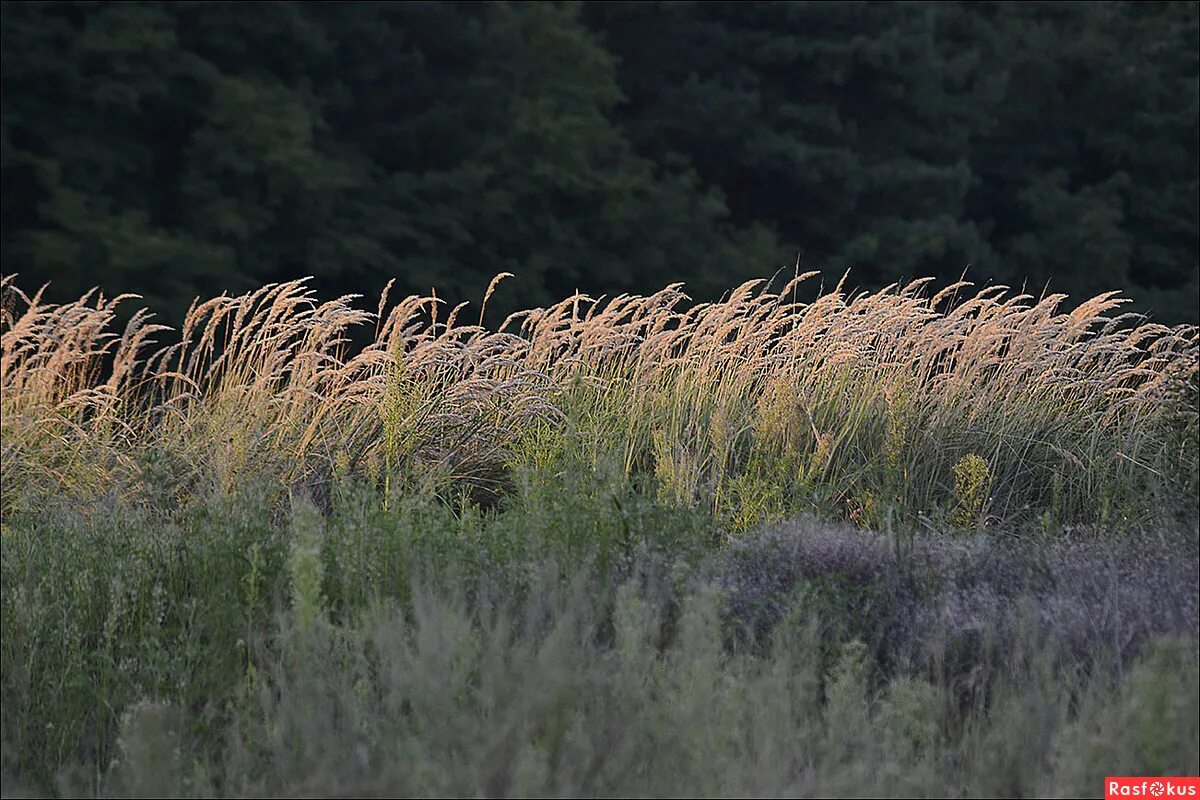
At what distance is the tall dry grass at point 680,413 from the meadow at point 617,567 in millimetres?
27

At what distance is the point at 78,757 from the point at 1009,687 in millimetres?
2445

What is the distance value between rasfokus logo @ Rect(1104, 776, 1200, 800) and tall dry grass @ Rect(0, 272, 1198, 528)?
2128 mm

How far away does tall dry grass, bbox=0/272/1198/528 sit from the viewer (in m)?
5.82

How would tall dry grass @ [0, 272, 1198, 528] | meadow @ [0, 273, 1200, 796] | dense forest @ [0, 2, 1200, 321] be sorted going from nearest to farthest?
meadow @ [0, 273, 1200, 796], tall dry grass @ [0, 272, 1198, 528], dense forest @ [0, 2, 1200, 321]

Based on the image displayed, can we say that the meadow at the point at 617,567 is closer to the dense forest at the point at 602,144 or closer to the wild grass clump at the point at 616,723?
the wild grass clump at the point at 616,723

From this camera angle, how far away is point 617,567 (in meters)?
4.53

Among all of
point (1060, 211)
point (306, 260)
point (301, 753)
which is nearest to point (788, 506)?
point (301, 753)

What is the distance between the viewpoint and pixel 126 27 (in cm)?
1789

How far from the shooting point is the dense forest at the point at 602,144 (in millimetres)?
18062

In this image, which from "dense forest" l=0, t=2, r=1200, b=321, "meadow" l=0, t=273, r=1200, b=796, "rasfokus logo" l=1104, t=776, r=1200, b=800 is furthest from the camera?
"dense forest" l=0, t=2, r=1200, b=321

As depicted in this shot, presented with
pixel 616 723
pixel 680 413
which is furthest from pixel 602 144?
pixel 616 723

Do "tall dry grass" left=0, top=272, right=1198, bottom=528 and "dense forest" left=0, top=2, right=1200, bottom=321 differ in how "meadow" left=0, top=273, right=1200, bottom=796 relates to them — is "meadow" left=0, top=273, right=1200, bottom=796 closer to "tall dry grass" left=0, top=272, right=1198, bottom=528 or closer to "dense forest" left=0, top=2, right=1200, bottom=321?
"tall dry grass" left=0, top=272, right=1198, bottom=528

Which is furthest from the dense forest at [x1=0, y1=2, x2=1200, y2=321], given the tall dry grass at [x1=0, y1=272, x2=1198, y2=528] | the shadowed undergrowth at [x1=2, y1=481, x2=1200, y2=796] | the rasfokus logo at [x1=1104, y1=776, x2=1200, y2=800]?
the rasfokus logo at [x1=1104, y1=776, x2=1200, y2=800]

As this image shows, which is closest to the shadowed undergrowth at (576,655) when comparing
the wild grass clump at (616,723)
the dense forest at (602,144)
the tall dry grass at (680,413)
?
the wild grass clump at (616,723)
